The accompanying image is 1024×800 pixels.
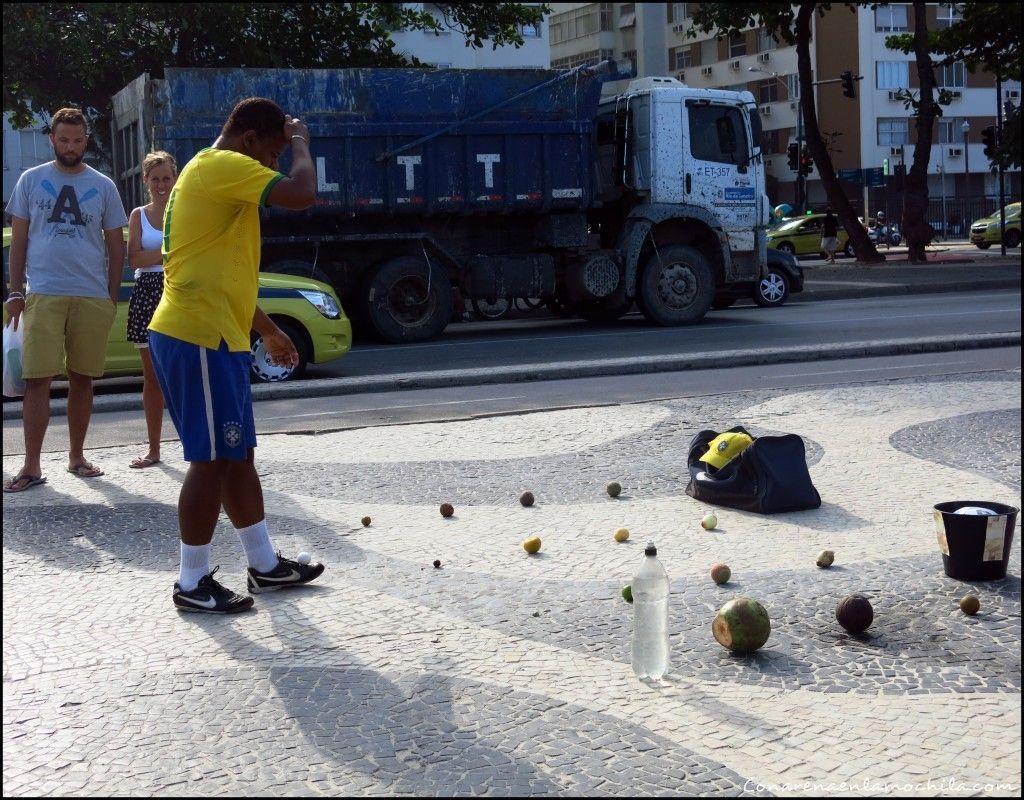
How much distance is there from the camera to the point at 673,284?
63.0 feet

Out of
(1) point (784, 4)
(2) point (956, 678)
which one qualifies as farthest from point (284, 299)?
(1) point (784, 4)

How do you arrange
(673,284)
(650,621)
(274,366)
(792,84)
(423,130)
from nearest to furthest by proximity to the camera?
(650,621)
(274,366)
(423,130)
(673,284)
(792,84)

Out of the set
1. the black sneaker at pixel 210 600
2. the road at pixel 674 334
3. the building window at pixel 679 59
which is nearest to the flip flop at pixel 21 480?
the black sneaker at pixel 210 600

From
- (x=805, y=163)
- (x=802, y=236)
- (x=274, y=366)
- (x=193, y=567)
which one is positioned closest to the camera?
(x=193, y=567)

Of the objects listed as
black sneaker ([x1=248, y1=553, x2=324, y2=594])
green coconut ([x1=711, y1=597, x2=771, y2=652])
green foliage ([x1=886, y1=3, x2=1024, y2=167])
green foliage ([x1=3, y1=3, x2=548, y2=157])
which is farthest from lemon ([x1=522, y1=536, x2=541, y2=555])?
green foliage ([x1=886, y1=3, x2=1024, y2=167])

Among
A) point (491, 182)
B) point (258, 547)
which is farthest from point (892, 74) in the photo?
point (258, 547)

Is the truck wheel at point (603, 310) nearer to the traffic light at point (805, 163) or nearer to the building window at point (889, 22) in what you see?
the traffic light at point (805, 163)

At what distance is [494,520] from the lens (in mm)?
6438

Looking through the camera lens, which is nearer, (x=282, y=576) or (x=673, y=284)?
(x=282, y=576)

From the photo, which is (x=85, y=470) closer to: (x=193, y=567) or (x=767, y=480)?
(x=193, y=567)

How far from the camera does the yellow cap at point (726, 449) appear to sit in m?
6.62

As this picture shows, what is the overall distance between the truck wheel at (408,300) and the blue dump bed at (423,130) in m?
0.78

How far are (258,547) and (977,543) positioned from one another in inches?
107

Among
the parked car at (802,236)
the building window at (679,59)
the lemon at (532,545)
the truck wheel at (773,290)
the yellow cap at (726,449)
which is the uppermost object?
the building window at (679,59)
